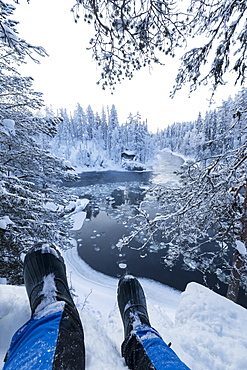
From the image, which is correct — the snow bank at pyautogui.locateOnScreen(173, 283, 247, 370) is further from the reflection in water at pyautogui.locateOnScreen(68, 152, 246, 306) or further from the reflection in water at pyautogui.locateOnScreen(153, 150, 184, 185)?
the reflection in water at pyautogui.locateOnScreen(153, 150, 184, 185)

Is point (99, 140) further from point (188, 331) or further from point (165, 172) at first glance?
point (188, 331)

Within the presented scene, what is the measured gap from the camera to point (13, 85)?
3863 millimetres

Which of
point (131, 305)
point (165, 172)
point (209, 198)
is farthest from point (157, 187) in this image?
point (165, 172)

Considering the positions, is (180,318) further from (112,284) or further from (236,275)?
(112,284)

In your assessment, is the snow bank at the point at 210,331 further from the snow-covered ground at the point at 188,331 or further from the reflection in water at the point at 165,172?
the reflection in water at the point at 165,172

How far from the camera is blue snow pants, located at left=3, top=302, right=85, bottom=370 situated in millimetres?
876

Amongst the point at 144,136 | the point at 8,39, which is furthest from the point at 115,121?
the point at 8,39

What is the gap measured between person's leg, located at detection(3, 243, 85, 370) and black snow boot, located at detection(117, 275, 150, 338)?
2.35ft

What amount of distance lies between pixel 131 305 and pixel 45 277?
1.11 m

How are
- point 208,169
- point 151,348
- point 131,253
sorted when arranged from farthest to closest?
point 131,253 → point 208,169 → point 151,348

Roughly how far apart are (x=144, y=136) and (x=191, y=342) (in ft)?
140

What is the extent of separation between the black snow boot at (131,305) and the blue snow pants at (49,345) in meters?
0.72

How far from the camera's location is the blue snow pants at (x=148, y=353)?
1030mm

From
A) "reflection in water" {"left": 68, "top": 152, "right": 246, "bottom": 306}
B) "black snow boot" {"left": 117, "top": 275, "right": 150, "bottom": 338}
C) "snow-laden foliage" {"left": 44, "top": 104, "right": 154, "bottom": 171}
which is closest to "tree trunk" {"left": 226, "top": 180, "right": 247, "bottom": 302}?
"reflection in water" {"left": 68, "top": 152, "right": 246, "bottom": 306}
